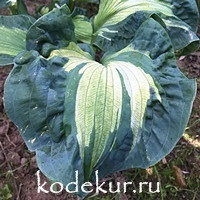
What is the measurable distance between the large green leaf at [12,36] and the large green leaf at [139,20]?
0.21 m

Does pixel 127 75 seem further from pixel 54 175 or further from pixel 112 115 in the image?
pixel 54 175

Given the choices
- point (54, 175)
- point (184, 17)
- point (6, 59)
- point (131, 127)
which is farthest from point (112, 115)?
point (184, 17)

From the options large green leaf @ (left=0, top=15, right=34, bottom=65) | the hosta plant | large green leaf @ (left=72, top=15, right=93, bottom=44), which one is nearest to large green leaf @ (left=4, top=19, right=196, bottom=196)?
the hosta plant

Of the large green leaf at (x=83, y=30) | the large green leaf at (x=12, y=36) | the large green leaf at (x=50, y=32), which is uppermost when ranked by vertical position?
the large green leaf at (x=50, y=32)

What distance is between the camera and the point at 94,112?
35.1 inches

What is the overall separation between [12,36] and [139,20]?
349 millimetres

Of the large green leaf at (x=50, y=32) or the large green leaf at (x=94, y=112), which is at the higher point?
the large green leaf at (x=50, y=32)

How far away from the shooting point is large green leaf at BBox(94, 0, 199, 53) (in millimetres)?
1163

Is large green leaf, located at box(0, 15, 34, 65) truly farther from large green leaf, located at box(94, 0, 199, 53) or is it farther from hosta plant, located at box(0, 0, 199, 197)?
large green leaf, located at box(94, 0, 199, 53)

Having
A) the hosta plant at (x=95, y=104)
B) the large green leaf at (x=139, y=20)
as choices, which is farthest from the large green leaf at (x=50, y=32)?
the large green leaf at (x=139, y=20)

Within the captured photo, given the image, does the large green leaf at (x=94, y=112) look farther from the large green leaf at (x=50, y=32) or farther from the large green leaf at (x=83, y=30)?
the large green leaf at (x=83, y=30)

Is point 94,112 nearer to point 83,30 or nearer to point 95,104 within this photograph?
point 95,104

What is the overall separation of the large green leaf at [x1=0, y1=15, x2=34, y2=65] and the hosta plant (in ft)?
0.30

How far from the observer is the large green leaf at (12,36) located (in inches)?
43.4
